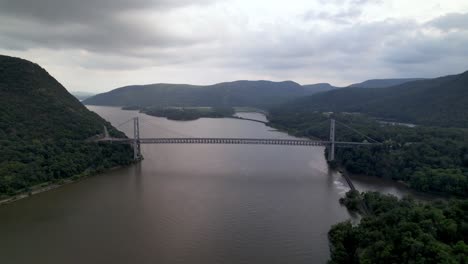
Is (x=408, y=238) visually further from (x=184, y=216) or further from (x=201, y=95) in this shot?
(x=201, y=95)

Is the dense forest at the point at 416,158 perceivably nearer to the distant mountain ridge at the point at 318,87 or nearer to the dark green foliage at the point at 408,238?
the dark green foliage at the point at 408,238

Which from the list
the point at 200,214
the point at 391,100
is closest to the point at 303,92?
the point at 391,100

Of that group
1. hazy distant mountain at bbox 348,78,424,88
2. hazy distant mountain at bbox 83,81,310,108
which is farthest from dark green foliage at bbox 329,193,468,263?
hazy distant mountain at bbox 348,78,424,88

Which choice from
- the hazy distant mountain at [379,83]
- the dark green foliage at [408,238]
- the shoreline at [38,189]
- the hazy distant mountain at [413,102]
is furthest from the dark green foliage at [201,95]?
the dark green foliage at [408,238]

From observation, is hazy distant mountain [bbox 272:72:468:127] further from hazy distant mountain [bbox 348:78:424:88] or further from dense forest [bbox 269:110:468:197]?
hazy distant mountain [bbox 348:78:424:88]

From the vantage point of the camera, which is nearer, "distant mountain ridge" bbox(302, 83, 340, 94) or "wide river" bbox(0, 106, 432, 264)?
"wide river" bbox(0, 106, 432, 264)

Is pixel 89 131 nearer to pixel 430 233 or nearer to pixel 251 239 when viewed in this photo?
pixel 251 239
